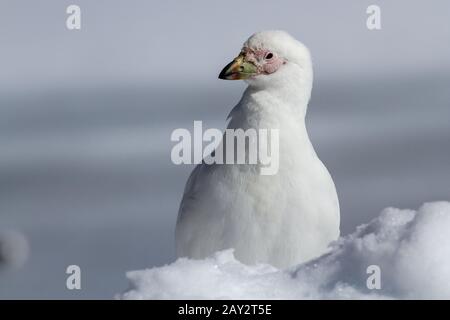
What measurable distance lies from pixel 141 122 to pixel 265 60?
635 cm

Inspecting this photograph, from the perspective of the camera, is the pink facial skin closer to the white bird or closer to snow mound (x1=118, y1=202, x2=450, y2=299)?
the white bird

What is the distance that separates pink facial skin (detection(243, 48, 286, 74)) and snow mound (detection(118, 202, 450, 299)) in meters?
1.75

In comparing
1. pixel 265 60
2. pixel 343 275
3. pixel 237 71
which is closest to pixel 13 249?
pixel 237 71

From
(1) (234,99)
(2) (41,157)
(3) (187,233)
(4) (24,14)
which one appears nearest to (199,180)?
(3) (187,233)

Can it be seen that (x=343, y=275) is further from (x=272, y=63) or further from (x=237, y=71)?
(x=237, y=71)

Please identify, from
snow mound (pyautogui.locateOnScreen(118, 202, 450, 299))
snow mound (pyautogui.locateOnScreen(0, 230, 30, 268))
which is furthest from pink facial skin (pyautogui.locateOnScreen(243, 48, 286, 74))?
snow mound (pyautogui.locateOnScreen(0, 230, 30, 268))

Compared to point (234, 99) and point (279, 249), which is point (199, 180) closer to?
point (279, 249)

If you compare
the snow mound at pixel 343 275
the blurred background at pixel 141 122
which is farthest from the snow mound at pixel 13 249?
the snow mound at pixel 343 275

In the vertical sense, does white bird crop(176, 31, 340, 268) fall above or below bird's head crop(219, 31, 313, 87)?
below

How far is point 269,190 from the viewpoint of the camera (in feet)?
21.4

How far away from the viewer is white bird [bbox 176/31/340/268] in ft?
21.4

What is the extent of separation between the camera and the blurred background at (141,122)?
32.7 ft

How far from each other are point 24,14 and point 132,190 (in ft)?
12.8

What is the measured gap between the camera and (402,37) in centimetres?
1395
